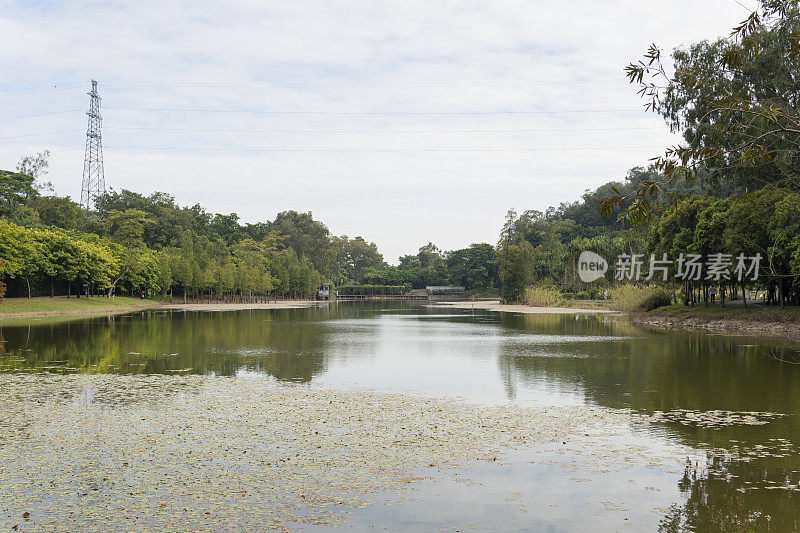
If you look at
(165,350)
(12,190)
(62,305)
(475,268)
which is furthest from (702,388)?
(475,268)

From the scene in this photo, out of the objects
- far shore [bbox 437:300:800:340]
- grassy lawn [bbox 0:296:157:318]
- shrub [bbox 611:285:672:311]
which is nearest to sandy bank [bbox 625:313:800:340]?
far shore [bbox 437:300:800:340]

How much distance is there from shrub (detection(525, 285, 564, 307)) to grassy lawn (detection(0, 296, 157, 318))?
47345 mm

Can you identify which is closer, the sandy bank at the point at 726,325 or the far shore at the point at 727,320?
the sandy bank at the point at 726,325

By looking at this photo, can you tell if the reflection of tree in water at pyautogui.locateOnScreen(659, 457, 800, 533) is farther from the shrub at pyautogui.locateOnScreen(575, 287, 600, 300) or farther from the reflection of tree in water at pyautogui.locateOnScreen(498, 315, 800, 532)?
the shrub at pyautogui.locateOnScreen(575, 287, 600, 300)

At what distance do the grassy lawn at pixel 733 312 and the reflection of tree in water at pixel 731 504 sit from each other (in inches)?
1076

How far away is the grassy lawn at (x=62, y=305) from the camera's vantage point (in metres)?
49.0

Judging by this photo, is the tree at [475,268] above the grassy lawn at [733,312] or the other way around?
above

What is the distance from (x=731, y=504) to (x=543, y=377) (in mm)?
11073

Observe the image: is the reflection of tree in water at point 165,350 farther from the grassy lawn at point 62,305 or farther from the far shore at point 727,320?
the far shore at point 727,320

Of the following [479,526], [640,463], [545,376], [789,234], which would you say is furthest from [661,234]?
[479,526]

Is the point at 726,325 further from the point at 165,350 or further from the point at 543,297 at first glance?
the point at 543,297

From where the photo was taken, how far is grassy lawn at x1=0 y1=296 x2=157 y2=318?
4903cm

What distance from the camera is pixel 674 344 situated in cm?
2889

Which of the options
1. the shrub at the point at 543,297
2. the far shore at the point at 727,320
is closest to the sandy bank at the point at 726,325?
the far shore at the point at 727,320
